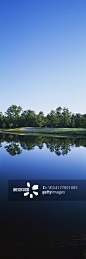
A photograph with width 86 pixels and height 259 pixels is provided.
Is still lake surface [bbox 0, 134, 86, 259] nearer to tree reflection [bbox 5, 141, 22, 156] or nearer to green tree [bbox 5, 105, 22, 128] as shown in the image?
tree reflection [bbox 5, 141, 22, 156]

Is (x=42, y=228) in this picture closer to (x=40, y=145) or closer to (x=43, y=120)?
(x=40, y=145)

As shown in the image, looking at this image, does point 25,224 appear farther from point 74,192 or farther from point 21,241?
point 74,192

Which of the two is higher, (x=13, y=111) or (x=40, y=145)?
(x=13, y=111)

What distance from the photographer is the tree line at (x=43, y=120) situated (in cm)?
5800

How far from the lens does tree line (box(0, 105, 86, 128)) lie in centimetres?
5800

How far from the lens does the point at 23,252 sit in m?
2.47

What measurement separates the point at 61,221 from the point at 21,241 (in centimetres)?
93

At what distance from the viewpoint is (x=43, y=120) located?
→ 65000mm

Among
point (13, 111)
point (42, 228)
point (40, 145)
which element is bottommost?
point (42, 228)

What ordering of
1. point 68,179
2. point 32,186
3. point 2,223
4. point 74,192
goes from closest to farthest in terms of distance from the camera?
1. point 2,223
2. point 74,192
3. point 32,186
4. point 68,179

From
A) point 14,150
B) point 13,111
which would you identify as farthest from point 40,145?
point 13,111

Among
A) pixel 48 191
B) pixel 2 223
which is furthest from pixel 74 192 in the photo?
pixel 2 223

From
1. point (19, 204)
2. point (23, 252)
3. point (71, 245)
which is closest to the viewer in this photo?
point (23, 252)

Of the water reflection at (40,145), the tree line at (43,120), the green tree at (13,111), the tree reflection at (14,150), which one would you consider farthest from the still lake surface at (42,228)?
the green tree at (13,111)
